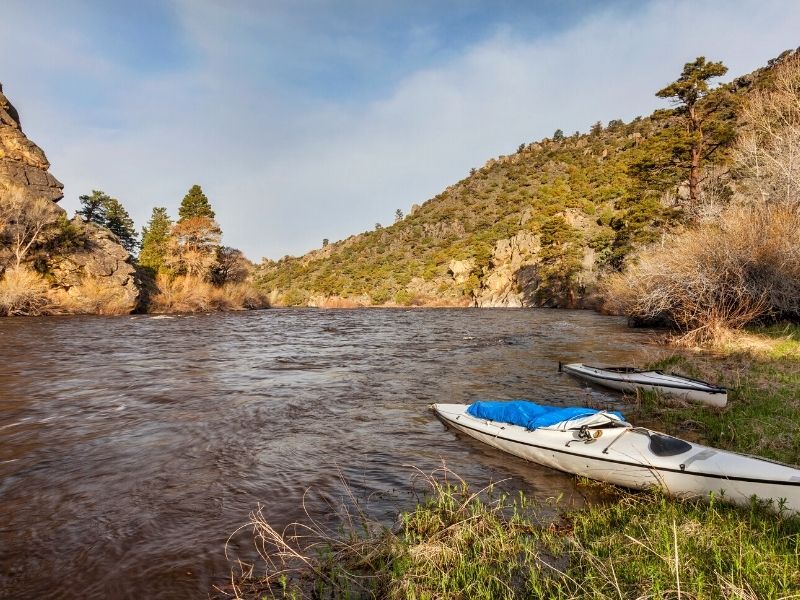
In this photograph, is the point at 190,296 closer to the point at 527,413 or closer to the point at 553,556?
the point at 527,413

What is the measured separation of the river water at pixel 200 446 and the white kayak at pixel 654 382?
1.50ft

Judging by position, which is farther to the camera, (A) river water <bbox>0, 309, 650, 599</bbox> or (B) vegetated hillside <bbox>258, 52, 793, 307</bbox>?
(B) vegetated hillside <bbox>258, 52, 793, 307</bbox>

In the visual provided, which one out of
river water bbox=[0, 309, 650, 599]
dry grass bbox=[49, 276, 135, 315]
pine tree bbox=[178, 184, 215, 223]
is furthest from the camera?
pine tree bbox=[178, 184, 215, 223]

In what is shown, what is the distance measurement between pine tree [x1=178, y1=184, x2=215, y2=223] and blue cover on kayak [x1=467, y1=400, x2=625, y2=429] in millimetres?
46100

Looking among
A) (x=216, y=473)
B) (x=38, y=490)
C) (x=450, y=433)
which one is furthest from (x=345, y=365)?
(x=38, y=490)

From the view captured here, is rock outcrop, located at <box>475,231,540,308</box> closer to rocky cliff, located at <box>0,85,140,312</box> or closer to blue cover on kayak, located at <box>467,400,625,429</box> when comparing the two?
rocky cliff, located at <box>0,85,140,312</box>

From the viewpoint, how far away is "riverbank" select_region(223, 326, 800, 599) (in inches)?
124

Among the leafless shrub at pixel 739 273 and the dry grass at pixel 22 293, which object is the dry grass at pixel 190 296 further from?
the leafless shrub at pixel 739 273

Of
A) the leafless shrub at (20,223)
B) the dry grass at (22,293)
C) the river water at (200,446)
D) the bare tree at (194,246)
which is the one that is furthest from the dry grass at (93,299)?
the river water at (200,446)

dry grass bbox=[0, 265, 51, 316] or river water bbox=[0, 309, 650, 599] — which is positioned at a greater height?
dry grass bbox=[0, 265, 51, 316]

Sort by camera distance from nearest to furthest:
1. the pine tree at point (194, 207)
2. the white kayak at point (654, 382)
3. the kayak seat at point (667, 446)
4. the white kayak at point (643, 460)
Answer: the white kayak at point (643, 460)
the kayak seat at point (667, 446)
the white kayak at point (654, 382)
the pine tree at point (194, 207)

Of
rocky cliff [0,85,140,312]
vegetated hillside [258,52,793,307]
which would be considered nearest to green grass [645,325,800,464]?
vegetated hillside [258,52,793,307]

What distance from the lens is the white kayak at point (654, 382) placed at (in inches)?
311

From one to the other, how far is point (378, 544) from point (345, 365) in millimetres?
10536
